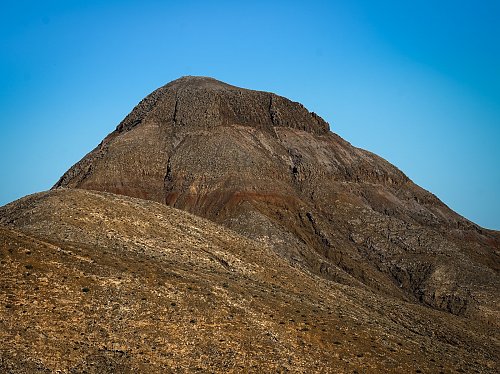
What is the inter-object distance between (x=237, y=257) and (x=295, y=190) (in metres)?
54.2

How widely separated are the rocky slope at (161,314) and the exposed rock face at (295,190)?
3570 centimetres

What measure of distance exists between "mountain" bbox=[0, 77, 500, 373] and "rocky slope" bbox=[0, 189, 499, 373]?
0.13 meters

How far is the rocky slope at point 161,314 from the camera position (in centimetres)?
3366

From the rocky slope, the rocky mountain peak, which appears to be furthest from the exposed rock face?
the rocky slope

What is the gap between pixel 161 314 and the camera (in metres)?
38.0

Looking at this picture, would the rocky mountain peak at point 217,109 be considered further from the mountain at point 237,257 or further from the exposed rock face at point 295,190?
Answer: the mountain at point 237,257

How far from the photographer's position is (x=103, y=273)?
40.6 metres

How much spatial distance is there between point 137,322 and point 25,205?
1213 inches

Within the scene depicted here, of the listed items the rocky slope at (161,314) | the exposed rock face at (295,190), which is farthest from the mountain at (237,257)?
the exposed rock face at (295,190)

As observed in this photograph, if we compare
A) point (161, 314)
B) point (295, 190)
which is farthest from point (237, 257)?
point (295, 190)

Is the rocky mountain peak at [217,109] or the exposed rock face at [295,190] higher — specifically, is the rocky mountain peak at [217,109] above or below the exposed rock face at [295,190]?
above

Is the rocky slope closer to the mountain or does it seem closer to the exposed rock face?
the mountain

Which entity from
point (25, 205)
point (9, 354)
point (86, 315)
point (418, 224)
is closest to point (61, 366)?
point (9, 354)

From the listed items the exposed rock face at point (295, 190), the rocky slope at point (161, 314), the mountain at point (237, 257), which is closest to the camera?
the rocky slope at point (161, 314)
